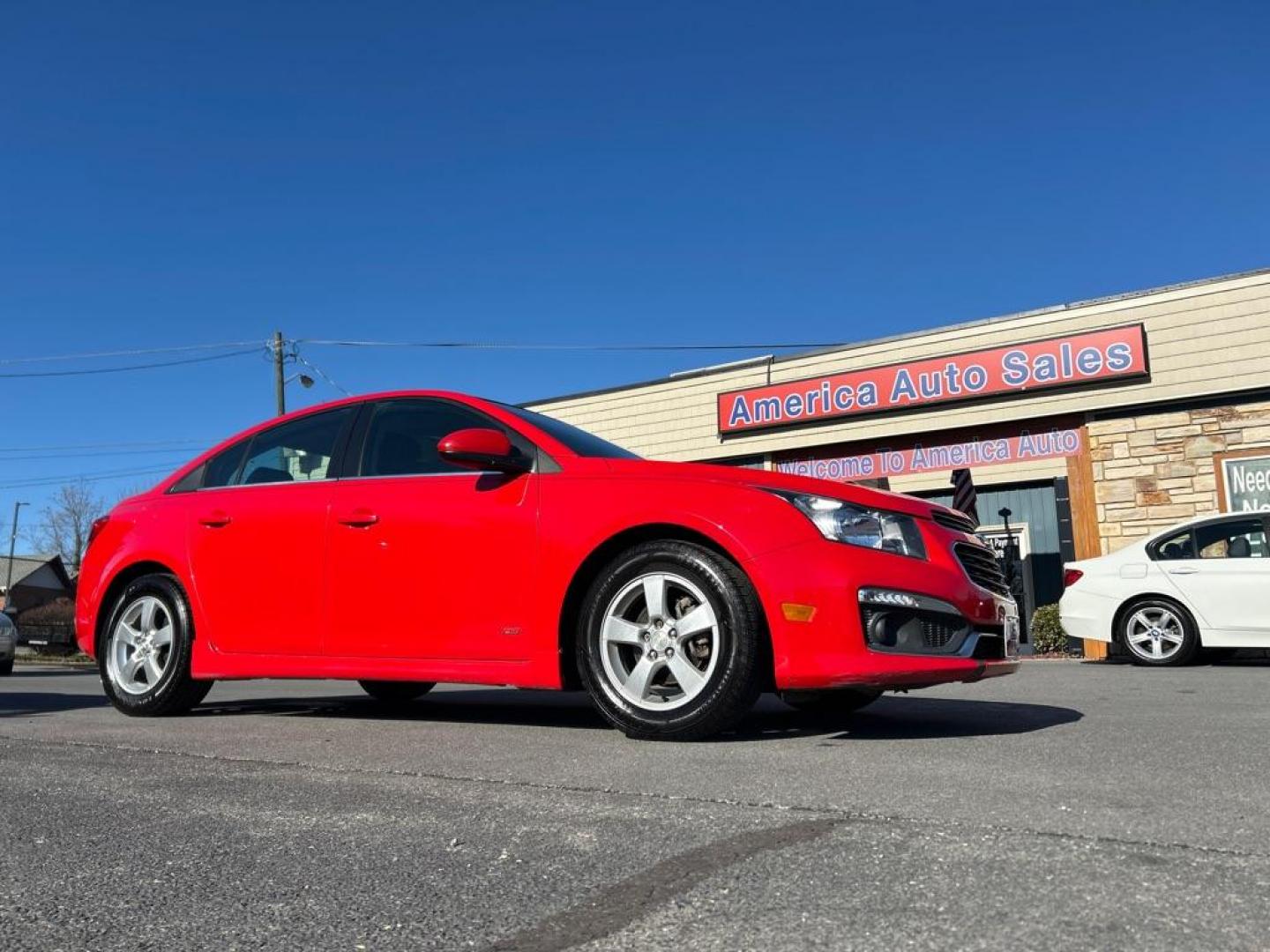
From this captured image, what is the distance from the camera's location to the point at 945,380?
16703mm

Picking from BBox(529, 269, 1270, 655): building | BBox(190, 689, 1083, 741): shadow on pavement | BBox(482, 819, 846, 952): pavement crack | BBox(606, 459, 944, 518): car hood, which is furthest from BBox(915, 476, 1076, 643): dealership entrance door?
BBox(482, 819, 846, 952): pavement crack

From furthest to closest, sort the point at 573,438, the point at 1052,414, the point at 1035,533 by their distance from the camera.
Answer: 1. the point at 1035,533
2. the point at 1052,414
3. the point at 573,438

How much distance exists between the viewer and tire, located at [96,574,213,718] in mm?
5320

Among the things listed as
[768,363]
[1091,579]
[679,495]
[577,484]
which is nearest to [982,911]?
[679,495]

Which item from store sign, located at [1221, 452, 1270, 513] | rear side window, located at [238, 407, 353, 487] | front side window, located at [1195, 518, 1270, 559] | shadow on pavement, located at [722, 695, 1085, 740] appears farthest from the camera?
store sign, located at [1221, 452, 1270, 513]

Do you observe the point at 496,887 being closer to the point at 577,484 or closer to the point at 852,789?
the point at 852,789

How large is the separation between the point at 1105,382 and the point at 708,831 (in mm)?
14829

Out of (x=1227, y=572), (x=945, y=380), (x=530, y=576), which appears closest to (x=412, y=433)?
(x=530, y=576)

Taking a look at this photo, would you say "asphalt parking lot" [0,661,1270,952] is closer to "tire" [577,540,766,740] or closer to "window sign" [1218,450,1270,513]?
"tire" [577,540,766,740]

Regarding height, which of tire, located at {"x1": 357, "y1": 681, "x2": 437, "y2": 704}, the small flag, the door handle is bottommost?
tire, located at {"x1": 357, "y1": 681, "x2": 437, "y2": 704}

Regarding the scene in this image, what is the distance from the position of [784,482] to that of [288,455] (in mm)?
2693

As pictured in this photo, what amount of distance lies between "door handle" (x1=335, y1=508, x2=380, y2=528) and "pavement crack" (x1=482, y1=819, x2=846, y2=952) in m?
2.83

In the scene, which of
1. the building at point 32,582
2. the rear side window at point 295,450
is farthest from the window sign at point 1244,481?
the building at point 32,582

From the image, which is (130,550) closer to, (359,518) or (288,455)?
(288,455)
